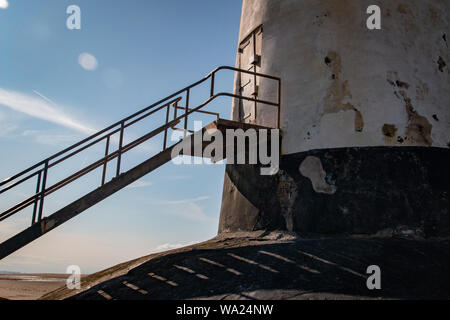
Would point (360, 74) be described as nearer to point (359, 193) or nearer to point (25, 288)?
point (359, 193)

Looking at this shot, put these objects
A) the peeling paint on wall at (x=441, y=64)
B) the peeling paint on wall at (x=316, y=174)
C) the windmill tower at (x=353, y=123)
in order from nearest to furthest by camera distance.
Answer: the windmill tower at (x=353, y=123)
the peeling paint on wall at (x=316, y=174)
the peeling paint on wall at (x=441, y=64)

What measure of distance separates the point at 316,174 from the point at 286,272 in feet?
7.41

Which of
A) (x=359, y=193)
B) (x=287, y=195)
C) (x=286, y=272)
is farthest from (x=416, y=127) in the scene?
(x=286, y=272)

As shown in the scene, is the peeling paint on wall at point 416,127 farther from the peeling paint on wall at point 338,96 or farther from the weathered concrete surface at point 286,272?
the weathered concrete surface at point 286,272

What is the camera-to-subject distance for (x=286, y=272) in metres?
5.50

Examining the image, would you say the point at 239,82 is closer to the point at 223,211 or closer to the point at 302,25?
the point at 302,25

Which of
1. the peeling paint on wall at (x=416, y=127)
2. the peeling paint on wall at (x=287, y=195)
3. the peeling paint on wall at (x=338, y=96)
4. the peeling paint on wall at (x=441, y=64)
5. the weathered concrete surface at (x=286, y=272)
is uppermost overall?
the peeling paint on wall at (x=441, y=64)

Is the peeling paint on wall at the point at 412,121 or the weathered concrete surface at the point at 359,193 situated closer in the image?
the weathered concrete surface at the point at 359,193

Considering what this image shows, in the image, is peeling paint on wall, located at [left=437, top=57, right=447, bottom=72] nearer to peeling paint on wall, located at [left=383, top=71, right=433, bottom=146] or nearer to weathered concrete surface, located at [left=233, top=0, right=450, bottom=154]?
weathered concrete surface, located at [left=233, top=0, right=450, bottom=154]

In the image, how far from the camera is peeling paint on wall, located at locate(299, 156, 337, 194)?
23.2 feet

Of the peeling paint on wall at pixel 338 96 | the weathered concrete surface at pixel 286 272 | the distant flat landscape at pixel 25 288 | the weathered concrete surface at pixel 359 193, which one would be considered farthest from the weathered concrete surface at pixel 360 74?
the distant flat landscape at pixel 25 288

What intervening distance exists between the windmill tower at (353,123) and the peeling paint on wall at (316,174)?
0.02 meters

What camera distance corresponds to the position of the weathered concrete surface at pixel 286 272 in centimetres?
498

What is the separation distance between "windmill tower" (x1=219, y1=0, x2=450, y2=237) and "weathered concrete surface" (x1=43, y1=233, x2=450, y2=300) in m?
0.55
